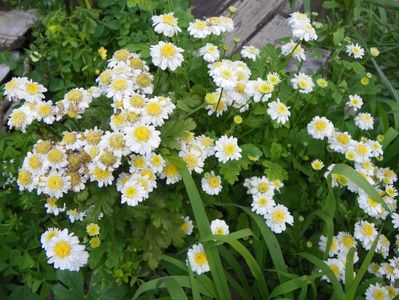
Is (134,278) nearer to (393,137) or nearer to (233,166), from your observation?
(233,166)

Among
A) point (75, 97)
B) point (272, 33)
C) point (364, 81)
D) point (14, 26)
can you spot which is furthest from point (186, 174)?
point (14, 26)

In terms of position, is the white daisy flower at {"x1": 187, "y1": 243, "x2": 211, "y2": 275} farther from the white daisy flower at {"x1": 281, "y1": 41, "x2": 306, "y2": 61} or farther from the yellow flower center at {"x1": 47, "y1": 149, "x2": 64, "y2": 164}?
the white daisy flower at {"x1": 281, "y1": 41, "x2": 306, "y2": 61}

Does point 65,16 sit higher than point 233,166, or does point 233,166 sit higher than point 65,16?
point 65,16

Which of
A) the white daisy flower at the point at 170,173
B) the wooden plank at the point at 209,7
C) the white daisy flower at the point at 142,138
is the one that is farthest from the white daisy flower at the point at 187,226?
the wooden plank at the point at 209,7

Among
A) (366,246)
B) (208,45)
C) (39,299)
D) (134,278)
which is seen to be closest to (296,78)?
(208,45)

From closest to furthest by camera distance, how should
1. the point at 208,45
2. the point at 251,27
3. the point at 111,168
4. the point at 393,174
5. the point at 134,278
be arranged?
the point at 111,168 < the point at 134,278 < the point at 208,45 < the point at 393,174 < the point at 251,27

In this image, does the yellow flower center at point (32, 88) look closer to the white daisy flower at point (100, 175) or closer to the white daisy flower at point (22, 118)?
the white daisy flower at point (22, 118)

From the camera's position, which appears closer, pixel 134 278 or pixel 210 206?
pixel 134 278
